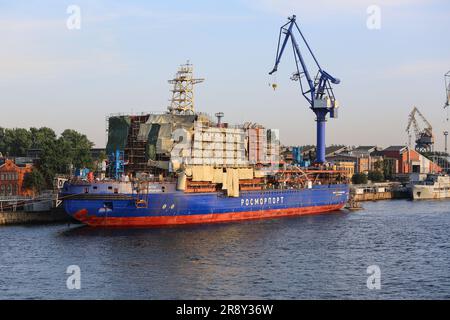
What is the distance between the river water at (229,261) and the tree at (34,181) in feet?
75.7

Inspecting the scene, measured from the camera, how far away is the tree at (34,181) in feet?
294

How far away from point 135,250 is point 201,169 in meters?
21.3

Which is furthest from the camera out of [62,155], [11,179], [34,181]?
[62,155]

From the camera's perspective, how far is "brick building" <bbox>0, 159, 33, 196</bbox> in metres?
89.3

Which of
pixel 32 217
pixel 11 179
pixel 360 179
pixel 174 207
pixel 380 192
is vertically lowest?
pixel 32 217

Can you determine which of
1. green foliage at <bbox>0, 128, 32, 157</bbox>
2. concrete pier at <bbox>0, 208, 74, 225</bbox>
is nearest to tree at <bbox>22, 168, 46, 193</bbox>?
concrete pier at <bbox>0, 208, 74, 225</bbox>

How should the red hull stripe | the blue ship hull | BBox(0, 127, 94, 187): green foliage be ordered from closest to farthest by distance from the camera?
the blue ship hull < the red hull stripe < BBox(0, 127, 94, 187): green foliage

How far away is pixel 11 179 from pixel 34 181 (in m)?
2.99

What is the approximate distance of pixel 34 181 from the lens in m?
89.6

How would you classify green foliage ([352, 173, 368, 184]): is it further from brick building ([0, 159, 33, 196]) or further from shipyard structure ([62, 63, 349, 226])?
brick building ([0, 159, 33, 196])

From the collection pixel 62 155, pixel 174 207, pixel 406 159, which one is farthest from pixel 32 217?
pixel 406 159

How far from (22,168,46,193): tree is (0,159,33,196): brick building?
72cm

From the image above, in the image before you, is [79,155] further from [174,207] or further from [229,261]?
[229,261]

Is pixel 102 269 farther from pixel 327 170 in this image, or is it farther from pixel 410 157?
pixel 410 157
